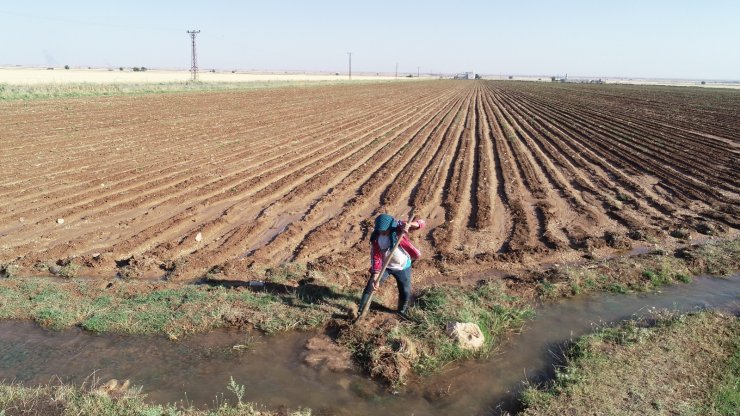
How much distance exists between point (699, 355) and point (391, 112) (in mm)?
26160

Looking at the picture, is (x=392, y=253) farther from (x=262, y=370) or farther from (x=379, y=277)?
(x=262, y=370)

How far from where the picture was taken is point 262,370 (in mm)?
4871

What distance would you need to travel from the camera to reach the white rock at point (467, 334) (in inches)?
203

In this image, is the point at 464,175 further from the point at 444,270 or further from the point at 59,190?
the point at 59,190

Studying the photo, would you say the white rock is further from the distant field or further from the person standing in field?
the distant field

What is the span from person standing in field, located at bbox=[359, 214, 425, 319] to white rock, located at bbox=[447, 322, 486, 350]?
775 mm

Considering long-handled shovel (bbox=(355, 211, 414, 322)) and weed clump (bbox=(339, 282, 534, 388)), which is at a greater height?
long-handled shovel (bbox=(355, 211, 414, 322))

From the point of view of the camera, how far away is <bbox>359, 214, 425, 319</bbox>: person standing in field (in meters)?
5.52

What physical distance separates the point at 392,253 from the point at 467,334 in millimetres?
1221

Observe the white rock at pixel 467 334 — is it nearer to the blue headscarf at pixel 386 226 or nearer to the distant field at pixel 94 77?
the blue headscarf at pixel 386 226

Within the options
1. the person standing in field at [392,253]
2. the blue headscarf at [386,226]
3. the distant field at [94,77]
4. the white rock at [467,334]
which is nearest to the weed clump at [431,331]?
the white rock at [467,334]

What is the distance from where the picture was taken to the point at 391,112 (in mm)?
29922

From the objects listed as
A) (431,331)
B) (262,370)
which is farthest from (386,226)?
(262,370)

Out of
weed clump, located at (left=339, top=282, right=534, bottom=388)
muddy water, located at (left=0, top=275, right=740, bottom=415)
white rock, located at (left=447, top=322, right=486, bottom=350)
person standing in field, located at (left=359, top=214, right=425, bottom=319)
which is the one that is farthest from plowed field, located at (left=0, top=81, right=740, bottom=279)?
white rock, located at (left=447, top=322, right=486, bottom=350)
